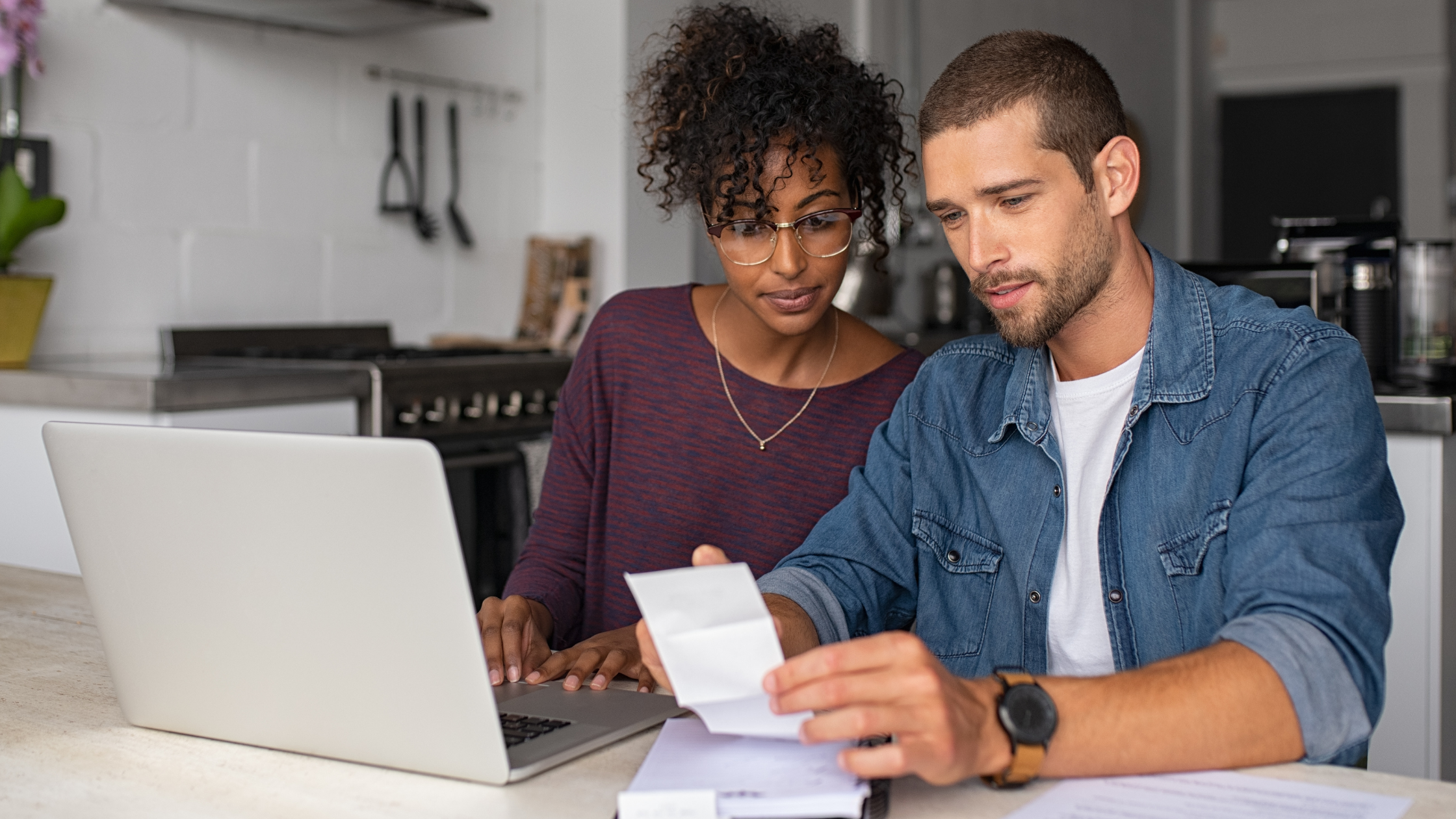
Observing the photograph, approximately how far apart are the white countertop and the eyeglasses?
2.14 feet

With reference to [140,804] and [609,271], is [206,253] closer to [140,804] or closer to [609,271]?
[609,271]

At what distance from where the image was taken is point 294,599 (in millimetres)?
870

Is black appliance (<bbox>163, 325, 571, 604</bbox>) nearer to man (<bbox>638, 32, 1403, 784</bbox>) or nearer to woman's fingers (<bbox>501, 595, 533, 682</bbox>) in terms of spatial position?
woman's fingers (<bbox>501, 595, 533, 682</bbox>)

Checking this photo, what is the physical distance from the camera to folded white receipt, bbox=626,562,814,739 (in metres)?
0.80

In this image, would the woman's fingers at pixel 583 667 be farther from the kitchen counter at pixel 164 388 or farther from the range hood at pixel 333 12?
the range hood at pixel 333 12

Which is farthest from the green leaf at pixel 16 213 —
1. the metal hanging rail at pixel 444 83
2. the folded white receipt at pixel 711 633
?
the folded white receipt at pixel 711 633

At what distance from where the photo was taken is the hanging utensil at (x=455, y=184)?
10.9ft

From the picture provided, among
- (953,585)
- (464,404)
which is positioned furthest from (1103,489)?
(464,404)

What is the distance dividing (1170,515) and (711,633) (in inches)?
22.6

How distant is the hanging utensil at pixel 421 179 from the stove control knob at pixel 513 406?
0.73 meters

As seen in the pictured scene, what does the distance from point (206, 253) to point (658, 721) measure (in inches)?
85.7

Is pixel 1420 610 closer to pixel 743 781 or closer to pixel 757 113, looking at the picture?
pixel 757 113

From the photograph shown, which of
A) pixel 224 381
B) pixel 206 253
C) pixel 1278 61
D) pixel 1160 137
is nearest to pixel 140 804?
pixel 224 381

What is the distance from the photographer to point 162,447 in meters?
0.88
